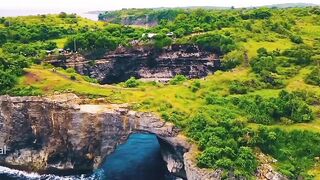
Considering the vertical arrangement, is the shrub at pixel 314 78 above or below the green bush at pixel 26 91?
above

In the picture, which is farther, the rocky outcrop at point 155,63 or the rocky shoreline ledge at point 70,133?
the rocky outcrop at point 155,63

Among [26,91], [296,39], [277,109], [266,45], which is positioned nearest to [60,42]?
[26,91]

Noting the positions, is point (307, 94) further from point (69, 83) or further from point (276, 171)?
point (69, 83)

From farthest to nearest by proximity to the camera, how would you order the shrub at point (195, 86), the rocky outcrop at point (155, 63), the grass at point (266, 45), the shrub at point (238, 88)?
1. the rocky outcrop at point (155, 63)
2. the grass at point (266, 45)
3. the shrub at point (238, 88)
4. the shrub at point (195, 86)

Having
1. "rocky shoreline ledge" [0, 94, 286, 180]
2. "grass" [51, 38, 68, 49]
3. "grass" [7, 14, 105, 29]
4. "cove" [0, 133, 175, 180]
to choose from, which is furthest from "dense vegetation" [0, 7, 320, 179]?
"cove" [0, 133, 175, 180]

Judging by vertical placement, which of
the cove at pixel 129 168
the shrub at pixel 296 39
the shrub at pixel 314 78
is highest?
the shrub at pixel 296 39

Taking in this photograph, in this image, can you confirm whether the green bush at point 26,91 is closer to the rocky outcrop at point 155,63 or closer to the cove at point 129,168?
the cove at point 129,168

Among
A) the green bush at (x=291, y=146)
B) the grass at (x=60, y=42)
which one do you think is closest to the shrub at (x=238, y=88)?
the green bush at (x=291, y=146)
